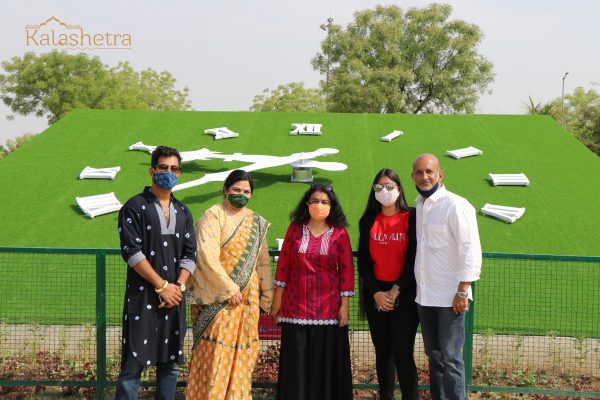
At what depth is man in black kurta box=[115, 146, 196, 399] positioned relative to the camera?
3580mm

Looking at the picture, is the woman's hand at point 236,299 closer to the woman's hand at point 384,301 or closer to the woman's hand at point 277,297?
the woman's hand at point 277,297

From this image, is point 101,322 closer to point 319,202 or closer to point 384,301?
point 319,202

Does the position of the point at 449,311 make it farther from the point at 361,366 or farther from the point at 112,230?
the point at 112,230

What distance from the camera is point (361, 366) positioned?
5.04 m

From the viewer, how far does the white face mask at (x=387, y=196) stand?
3802 millimetres

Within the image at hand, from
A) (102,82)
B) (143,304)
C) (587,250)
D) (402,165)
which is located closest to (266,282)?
(143,304)

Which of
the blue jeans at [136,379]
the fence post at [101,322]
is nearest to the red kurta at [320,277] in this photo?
the blue jeans at [136,379]

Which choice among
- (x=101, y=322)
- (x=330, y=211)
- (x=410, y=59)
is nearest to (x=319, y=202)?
(x=330, y=211)

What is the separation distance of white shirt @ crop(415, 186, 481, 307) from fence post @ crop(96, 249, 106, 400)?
7.15 ft

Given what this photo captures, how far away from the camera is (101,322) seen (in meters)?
4.47

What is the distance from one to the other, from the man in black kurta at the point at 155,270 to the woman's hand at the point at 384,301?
111 centimetres

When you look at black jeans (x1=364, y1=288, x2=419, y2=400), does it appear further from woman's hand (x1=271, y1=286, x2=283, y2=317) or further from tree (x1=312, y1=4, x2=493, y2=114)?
tree (x1=312, y1=4, x2=493, y2=114)

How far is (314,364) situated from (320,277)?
530mm

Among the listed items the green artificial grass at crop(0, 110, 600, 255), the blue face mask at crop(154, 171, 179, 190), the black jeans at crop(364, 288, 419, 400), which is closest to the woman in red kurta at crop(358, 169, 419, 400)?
the black jeans at crop(364, 288, 419, 400)
